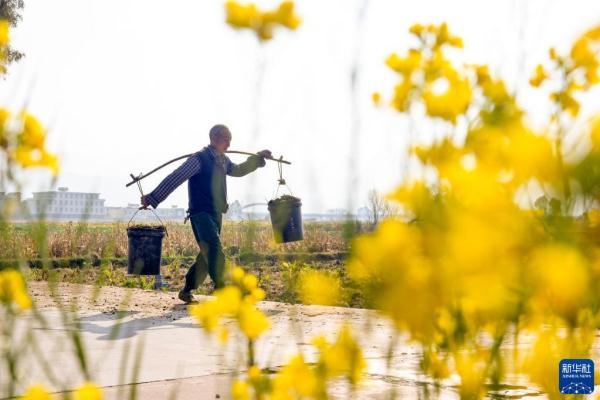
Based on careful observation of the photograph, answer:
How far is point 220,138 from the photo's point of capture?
6.66m

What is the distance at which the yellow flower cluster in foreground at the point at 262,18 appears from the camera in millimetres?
1248

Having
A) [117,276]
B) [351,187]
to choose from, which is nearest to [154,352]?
[351,187]

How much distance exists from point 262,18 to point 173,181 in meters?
5.42

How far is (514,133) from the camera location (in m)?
0.92

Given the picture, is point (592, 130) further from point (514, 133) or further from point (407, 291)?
point (407, 291)

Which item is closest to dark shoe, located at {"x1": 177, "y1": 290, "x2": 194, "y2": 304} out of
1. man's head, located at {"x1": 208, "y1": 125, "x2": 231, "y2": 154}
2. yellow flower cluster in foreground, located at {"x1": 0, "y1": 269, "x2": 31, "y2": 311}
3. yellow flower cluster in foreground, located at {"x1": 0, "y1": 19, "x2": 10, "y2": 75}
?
man's head, located at {"x1": 208, "y1": 125, "x2": 231, "y2": 154}

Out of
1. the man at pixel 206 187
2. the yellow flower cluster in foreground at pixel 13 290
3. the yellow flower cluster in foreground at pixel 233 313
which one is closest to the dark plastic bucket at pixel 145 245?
the man at pixel 206 187

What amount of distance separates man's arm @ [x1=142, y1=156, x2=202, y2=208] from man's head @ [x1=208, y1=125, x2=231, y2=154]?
210 millimetres

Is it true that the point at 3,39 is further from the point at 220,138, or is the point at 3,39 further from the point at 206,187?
the point at 206,187

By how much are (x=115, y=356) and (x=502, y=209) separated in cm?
369

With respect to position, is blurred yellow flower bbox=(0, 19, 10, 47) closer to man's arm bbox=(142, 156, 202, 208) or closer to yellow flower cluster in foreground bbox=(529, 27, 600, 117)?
yellow flower cluster in foreground bbox=(529, 27, 600, 117)

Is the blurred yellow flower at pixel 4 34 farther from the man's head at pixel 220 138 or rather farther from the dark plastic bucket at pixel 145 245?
the dark plastic bucket at pixel 145 245

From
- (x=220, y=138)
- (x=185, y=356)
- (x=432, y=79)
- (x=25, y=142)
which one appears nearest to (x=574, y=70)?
(x=432, y=79)

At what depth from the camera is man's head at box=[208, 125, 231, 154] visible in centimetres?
662
